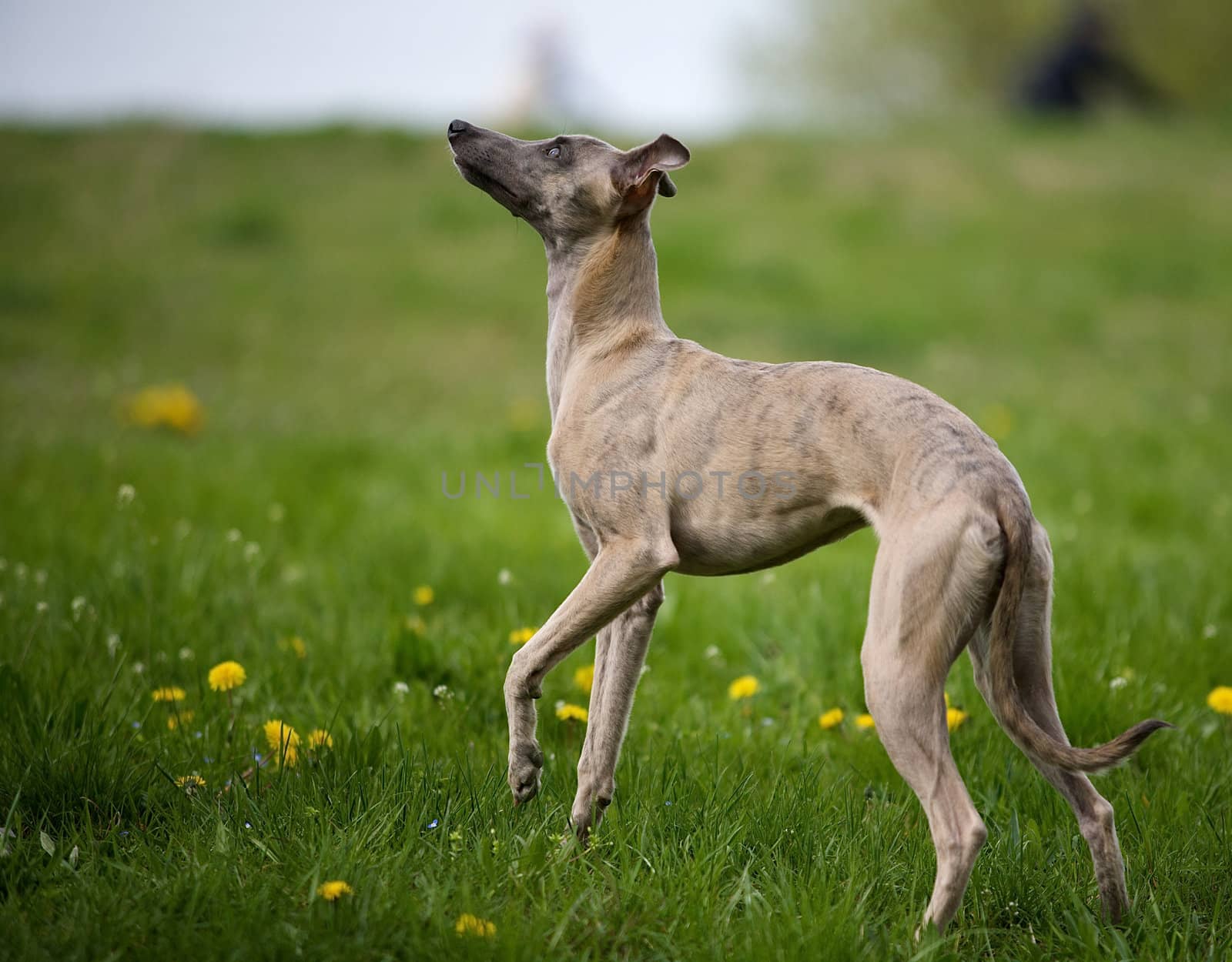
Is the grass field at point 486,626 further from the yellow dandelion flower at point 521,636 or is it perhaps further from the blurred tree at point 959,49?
the blurred tree at point 959,49

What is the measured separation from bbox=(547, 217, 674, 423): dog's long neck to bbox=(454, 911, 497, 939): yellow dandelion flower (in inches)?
53.9

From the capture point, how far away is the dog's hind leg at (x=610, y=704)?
3.10 m

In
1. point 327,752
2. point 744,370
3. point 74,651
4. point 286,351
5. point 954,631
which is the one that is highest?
point 744,370

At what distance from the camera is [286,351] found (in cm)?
1155

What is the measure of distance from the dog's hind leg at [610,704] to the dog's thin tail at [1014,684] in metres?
0.93

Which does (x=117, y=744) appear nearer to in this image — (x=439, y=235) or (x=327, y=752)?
(x=327, y=752)

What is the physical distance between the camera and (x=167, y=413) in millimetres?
8430

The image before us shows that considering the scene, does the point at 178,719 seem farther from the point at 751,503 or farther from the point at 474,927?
the point at 751,503

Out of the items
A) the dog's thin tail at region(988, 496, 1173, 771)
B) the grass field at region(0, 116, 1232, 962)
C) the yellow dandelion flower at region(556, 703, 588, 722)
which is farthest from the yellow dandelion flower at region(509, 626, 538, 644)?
the dog's thin tail at region(988, 496, 1173, 771)

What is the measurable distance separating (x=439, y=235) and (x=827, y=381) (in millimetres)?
12629

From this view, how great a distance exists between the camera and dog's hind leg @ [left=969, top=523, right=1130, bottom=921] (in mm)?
2684

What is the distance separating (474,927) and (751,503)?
1.18 metres

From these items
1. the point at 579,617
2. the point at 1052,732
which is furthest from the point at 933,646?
the point at 579,617

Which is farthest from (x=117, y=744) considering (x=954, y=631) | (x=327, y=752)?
(x=954, y=631)
